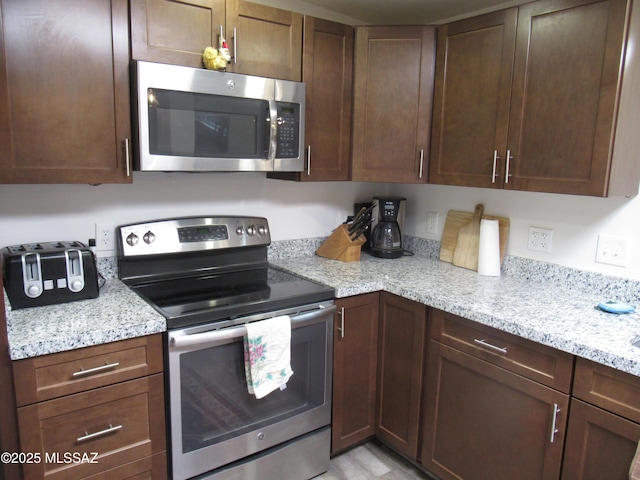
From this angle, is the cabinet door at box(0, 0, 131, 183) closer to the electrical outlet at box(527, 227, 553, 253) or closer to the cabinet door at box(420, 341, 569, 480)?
the cabinet door at box(420, 341, 569, 480)

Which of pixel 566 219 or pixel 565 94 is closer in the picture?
pixel 565 94

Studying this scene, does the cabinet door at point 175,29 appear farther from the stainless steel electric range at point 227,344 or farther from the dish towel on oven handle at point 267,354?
the dish towel on oven handle at point 267,354

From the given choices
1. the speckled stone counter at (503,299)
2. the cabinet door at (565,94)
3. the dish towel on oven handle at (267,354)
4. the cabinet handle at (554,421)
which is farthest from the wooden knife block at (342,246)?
the cabinet handle at (554,421)

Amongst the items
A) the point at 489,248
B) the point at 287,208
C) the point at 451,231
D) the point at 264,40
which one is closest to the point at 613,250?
the point at 489,248

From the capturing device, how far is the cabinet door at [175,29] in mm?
1669

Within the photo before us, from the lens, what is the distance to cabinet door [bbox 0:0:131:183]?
4.86ft

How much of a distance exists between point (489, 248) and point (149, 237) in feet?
4.90

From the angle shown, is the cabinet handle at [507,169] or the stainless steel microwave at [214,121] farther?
the cabinet handle at [507,169]

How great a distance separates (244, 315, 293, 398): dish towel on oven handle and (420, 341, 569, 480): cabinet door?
1.95ft

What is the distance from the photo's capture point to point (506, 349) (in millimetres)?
1614

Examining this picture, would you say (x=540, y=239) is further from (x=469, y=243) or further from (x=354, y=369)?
(x=354, y=369)

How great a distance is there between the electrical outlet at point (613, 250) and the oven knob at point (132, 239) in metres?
1.88

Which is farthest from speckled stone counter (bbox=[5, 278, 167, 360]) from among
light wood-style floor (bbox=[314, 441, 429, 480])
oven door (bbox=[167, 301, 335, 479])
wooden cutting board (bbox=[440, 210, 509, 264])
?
wooden cutting board (bbox=[440, 210, 509, 264])

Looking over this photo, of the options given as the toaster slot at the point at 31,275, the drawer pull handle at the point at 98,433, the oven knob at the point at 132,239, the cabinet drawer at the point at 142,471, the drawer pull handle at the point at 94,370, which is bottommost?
the cabinet drawer at the point at 142,471
